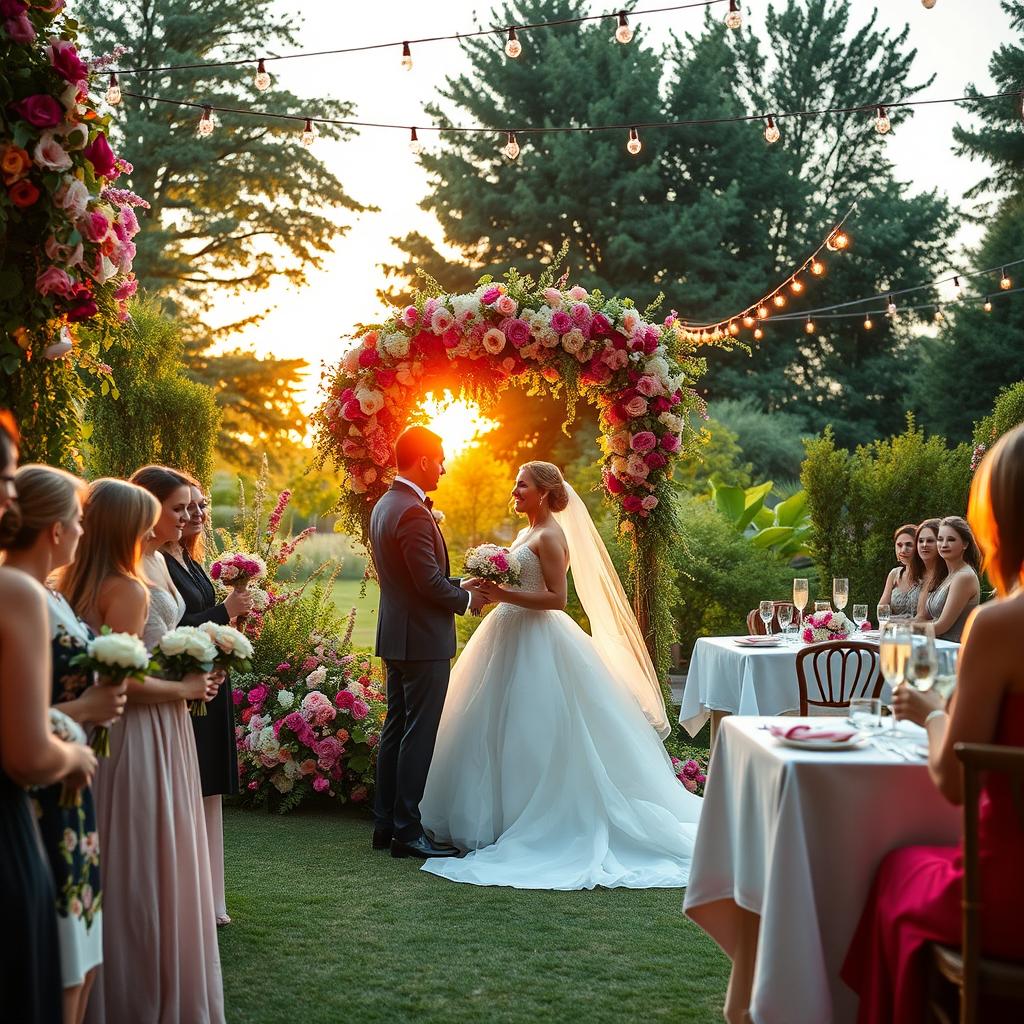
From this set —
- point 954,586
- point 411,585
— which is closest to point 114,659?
point 411,585

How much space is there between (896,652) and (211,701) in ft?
8.73

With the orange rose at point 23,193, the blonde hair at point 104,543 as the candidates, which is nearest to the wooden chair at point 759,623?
the blonde hair at point 104,543

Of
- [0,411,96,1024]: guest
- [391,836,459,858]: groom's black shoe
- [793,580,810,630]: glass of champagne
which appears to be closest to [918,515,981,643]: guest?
[793,580,810,630]: glass of champagne

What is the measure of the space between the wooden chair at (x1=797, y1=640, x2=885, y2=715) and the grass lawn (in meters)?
1.55

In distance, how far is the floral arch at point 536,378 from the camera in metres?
7.07

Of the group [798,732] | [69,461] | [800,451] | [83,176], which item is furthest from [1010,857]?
[800,451]

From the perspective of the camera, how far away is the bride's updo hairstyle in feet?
20.8

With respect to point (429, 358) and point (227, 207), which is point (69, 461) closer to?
point (429, 358)

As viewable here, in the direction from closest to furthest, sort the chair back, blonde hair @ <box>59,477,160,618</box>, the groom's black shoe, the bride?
the chair back → blonde hair @ <box>59,477,160,618</box> → the bride → the groom's black shoe

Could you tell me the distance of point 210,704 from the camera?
452 centimetres

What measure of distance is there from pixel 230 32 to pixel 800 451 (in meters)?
13.1

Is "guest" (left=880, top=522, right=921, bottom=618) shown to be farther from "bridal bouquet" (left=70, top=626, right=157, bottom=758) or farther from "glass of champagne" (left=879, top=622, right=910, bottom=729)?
"bridal bouquet" (left=70, top=626, right=157, bottom=758)

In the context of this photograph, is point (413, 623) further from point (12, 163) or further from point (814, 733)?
point (12, 163)

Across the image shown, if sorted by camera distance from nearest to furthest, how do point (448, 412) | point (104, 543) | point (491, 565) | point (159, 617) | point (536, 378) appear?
point (104, 543), point (159, 617), point (491, 565), point (536, 378), point (448, 412)
